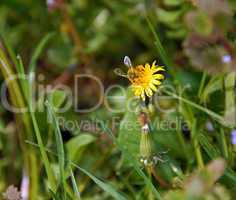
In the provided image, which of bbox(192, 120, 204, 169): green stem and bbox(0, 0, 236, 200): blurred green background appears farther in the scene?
bbox(192, 120, 204, 169): green stem

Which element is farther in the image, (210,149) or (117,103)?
(117,103)

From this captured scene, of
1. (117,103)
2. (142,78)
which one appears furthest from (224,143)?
(117,103)

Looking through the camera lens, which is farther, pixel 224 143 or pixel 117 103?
pixel 117 103

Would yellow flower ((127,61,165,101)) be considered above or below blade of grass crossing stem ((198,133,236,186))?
above

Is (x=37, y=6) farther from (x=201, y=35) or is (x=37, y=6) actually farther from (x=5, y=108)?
(x=201, y=35)

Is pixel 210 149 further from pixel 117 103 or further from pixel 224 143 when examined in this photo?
pixel 117 103

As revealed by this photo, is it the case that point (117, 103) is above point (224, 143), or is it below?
above

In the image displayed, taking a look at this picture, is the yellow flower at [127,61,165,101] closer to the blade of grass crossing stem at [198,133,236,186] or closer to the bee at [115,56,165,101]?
the bee at [115,56,165,101]

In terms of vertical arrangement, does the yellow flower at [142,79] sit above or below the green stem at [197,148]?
above

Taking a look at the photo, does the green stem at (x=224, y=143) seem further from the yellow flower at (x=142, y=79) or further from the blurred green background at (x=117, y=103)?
the yellow flower at (x=142, y=79)

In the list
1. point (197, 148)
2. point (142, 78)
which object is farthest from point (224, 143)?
point (142, 78)

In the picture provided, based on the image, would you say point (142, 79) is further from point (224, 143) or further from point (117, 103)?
point (117, 103)

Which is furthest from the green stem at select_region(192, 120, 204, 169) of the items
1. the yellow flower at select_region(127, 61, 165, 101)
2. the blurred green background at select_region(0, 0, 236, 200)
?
the yellow flower at select_region(127, 61, 165, 101)

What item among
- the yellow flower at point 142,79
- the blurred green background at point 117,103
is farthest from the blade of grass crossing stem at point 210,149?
the yellow flower at point 142,79
